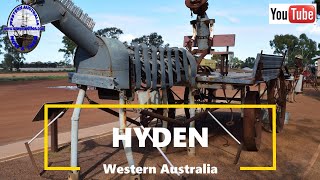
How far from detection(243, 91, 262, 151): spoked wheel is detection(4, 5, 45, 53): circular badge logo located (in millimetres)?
4397

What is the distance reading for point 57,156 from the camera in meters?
7.86

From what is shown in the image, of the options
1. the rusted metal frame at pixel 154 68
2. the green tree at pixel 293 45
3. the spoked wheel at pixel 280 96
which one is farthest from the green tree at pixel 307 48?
the rusted metal frame at pixel 154 68

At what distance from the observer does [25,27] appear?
4535 mm

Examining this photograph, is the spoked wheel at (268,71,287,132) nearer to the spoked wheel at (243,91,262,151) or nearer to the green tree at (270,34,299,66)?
the spoked wheel at (243,91,262,151)

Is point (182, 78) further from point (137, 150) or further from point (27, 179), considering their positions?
point (27, 179)

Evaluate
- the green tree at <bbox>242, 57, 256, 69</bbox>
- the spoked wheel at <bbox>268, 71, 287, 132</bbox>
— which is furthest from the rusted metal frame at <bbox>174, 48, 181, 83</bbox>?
the green tree at <bbox>242, 57, 256, 69</bbox>

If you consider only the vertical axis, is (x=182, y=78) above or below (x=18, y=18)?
below

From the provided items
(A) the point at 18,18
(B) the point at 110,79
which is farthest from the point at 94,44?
(A) the point at 18,18

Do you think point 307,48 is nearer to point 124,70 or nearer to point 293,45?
point 293,45

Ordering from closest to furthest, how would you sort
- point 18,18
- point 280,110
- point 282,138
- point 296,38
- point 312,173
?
point 18,18
point 312,173
point 282,138
point 280,110
point 296,38

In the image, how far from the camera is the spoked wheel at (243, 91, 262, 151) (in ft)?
24.0

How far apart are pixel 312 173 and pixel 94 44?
4.35 meters

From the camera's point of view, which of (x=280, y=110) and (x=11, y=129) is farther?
(x=11, y=129)

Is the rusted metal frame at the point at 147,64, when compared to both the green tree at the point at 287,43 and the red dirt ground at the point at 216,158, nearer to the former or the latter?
the red dirt ground at the point at 216,158
